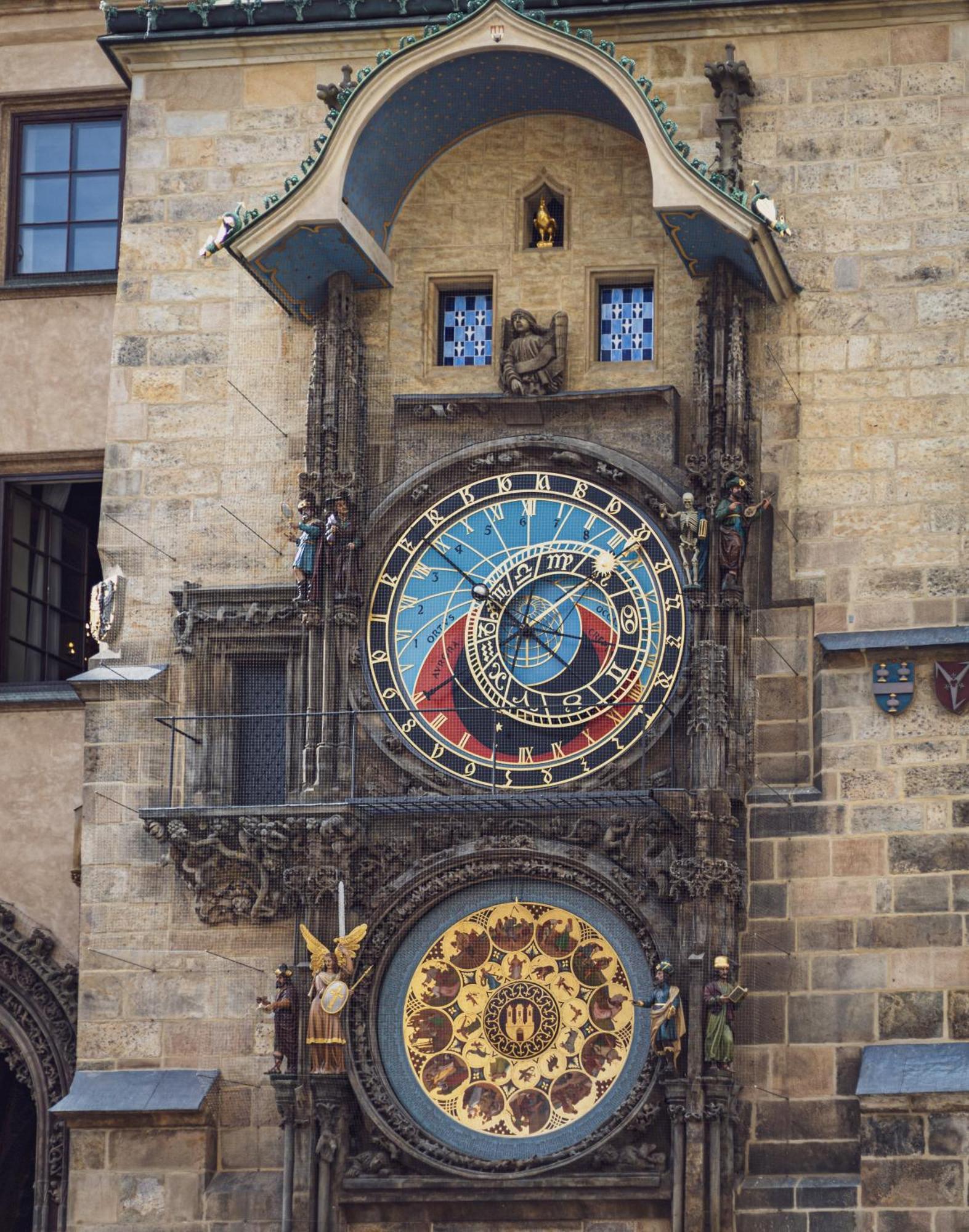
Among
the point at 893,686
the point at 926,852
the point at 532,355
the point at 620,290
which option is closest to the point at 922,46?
the point at 620,290

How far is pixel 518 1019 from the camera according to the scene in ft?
62.4

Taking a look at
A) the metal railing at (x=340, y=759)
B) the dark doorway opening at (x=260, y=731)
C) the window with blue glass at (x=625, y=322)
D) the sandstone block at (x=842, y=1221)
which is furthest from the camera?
the window with blue glass at (x=625, y=322)

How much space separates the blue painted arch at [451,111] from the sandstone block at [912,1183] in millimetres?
5883

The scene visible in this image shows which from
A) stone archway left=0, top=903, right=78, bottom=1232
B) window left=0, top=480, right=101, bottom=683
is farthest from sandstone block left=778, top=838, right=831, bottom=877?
window left=0, top=480, right=101, bottom=683

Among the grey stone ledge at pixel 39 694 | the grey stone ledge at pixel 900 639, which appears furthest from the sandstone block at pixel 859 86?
the grey stone ledge at pixel 39 694

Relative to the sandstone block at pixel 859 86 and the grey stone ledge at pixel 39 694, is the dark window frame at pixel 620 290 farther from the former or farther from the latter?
the grey stone ledge at pixel 39 694

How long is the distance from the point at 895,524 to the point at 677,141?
2.43 m

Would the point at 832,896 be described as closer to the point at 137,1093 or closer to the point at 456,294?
the point at 137,1093

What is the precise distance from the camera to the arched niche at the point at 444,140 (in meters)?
19.4

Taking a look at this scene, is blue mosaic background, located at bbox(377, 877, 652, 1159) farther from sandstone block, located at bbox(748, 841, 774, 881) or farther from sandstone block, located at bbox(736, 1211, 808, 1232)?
sandstone block, located at bbox(736, 1211, 808, 1232)

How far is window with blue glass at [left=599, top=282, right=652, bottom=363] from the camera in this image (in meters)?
20.1

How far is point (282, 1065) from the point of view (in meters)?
19.0

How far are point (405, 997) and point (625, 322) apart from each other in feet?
13.1

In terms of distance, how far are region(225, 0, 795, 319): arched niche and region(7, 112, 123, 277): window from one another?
6.61ft
